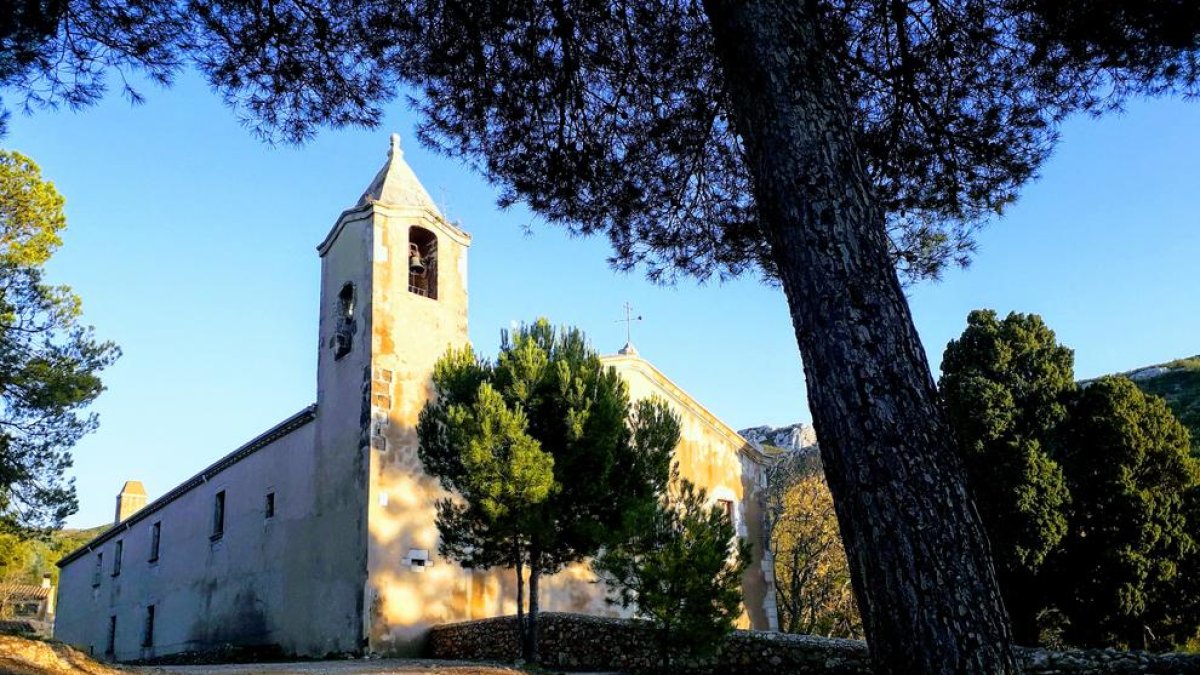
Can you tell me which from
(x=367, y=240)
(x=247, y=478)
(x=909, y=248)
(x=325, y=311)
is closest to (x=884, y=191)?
(x=909, y=248)

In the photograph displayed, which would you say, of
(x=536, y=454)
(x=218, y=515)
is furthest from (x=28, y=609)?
(x=536, y=454)

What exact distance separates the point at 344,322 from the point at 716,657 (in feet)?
31.9

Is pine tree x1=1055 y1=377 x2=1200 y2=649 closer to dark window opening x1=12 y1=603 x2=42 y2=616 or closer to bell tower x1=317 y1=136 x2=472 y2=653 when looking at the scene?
bell tower x1=317 y1=136 x2=472 y2=653

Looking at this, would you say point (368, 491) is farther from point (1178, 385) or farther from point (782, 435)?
point (782, 435)

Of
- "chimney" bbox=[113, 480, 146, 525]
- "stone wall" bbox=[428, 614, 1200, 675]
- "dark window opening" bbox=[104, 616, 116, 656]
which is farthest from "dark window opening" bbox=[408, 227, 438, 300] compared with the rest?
"chimney" bbox=[113, 480, 146, 525]

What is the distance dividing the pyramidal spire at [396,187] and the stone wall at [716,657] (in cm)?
830

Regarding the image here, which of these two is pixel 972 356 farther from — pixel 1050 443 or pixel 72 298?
pixel 72 298

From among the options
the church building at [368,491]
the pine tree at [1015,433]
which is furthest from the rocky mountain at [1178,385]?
the pine tree at [1015,433]

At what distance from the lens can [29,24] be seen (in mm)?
5113

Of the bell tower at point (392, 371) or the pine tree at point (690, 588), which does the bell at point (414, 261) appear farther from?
the pine tree at point (690, 588)

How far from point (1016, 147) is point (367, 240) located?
43.0 ft

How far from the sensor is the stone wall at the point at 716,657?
8.26 meters

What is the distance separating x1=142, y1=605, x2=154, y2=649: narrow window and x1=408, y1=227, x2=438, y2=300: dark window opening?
46.3ft

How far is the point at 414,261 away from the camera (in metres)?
17.3
